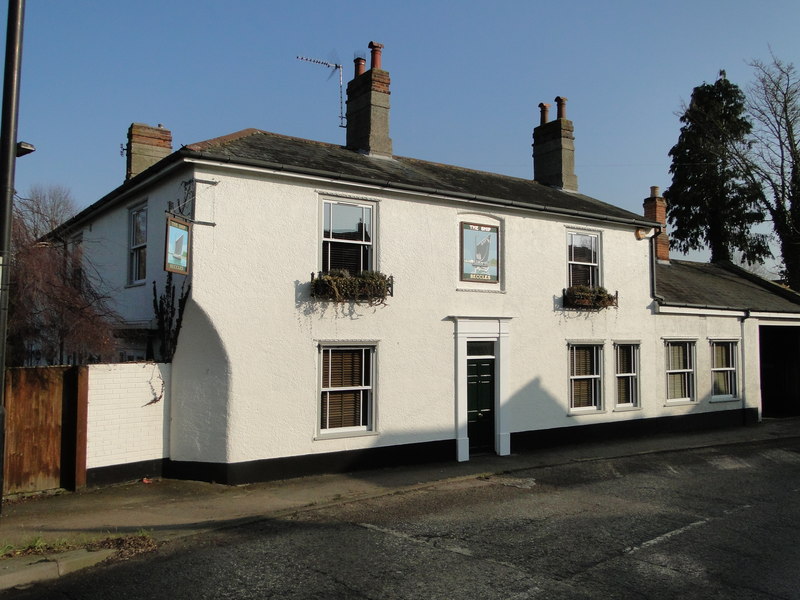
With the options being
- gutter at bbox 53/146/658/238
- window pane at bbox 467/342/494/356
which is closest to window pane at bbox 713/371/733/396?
gutter at bbox 53/146/658/238

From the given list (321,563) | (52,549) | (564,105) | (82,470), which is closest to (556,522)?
(321,563)

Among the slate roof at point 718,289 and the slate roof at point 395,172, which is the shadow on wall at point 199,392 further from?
the slate roof at point 718,289

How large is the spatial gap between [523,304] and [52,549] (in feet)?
33.2

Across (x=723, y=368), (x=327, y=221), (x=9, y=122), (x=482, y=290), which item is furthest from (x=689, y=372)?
(x=9, y=122)

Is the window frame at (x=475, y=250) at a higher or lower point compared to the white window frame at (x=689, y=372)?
higher

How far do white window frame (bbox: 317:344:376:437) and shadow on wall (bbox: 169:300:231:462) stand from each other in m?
1.72

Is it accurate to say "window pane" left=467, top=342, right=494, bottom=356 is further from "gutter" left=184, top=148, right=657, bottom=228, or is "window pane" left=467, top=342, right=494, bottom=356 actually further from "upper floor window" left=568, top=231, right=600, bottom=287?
"gutter" left=184, top=148, right=657, bottom=228

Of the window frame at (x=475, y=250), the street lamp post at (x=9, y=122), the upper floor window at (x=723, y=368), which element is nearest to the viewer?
the street lamp post at (x=9, y=122)

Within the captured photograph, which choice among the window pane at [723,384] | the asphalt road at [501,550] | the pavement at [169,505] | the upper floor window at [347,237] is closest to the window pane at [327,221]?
the upper floor window at [347,237]

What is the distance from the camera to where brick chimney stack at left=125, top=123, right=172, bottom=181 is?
15.1 m

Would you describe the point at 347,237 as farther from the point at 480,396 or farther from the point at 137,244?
the point at 480,396

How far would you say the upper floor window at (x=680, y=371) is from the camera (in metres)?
17.2

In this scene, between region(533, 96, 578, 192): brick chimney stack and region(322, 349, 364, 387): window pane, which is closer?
region(322, 349, 364, 387): window pane

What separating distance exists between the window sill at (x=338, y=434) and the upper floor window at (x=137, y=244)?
467cm
